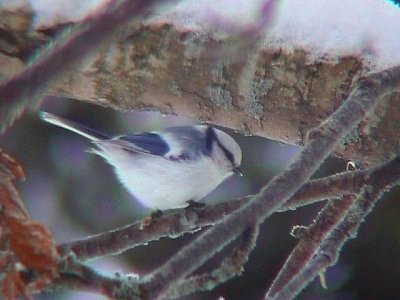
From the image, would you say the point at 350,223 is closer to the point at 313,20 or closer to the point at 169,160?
the point at 313,20

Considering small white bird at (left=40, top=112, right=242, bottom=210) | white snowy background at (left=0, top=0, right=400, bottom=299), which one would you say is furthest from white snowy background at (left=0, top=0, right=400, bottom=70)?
small white bird at (left=40, top=112, right=242, bottom=210)

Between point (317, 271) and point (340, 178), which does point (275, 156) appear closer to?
point (340, 178)

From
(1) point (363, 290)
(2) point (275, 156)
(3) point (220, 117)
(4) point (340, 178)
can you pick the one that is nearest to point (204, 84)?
(3) point (220, 117)

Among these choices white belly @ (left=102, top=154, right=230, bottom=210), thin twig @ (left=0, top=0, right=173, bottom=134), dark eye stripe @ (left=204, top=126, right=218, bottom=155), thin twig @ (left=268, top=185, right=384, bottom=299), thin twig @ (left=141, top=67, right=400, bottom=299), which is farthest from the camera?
dark eye stripe @ (left=204, top=126, right=218, bottom=155)

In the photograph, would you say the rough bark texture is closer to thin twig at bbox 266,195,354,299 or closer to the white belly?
thin twig at bbox 266,195,354,299

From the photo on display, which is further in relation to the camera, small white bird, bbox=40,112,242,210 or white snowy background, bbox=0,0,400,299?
small white bird, bbox=40,112,242,210

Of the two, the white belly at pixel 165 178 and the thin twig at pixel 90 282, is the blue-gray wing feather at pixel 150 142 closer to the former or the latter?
the white belly at pixel 165 178

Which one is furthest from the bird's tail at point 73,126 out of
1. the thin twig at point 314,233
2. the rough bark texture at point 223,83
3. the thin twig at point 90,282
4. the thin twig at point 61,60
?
the thin twig at point 61,60
